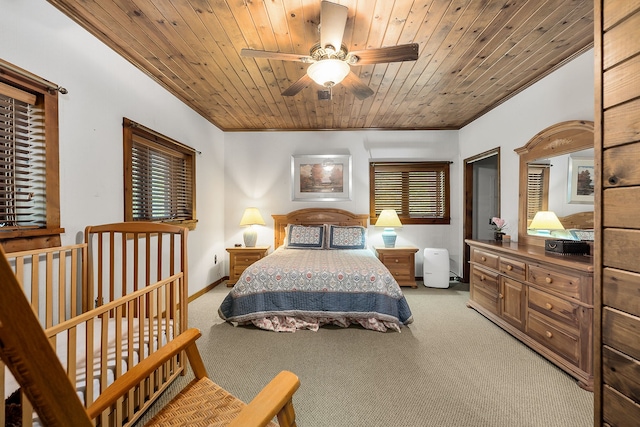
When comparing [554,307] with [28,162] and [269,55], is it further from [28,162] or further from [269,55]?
[28,162]

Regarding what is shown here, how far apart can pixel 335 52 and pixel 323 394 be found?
2340mm

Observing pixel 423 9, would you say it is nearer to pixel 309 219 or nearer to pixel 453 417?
pixel 453 417

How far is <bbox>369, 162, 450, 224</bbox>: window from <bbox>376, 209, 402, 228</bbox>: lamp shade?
1.09ft

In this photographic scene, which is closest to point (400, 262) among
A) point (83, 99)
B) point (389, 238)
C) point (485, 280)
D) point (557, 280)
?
point (389, 238)

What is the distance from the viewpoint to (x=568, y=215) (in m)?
2.36

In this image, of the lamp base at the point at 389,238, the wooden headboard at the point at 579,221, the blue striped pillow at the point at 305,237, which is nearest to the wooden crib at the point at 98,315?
the blue striped pillow at the point at 305,237

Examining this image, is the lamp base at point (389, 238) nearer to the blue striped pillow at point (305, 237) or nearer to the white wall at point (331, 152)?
the white wall at point (331, 152)

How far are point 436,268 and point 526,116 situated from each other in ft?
7.37

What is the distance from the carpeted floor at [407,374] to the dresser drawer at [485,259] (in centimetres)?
61

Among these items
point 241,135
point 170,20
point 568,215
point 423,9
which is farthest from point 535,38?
point 241,135

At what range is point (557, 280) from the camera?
77.5 inches

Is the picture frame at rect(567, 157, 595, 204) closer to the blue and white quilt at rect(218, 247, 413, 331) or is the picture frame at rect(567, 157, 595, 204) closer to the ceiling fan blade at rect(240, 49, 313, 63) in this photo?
the blue and white quilt at rect(218, 247, 413, 331)

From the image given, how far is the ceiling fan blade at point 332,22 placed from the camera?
1.49m

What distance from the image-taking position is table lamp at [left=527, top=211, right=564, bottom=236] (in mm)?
2483
